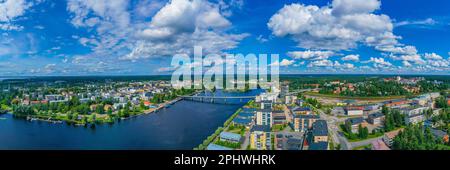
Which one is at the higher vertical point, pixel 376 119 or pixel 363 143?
pixel 376 119

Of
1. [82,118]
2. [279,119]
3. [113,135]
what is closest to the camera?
[113,135]

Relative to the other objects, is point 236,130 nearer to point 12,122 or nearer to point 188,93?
point 12,122

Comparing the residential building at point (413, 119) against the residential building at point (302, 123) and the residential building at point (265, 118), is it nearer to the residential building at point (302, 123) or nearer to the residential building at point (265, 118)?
the residential building at point (302, 123)

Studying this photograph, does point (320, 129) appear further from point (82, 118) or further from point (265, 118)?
point (82, 118)

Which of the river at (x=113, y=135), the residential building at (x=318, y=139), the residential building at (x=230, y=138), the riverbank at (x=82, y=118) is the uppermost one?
the residential building at (x=318, y=139)

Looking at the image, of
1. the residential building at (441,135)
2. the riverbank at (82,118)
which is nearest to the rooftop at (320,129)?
the residential building at (441,135)

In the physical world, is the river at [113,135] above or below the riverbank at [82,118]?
below

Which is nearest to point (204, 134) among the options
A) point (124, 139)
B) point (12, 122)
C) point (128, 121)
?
point (124, 139)

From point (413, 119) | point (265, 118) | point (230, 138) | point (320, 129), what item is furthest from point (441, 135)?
point (230, 138)

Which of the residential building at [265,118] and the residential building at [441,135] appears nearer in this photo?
the residential building at [441,135]
